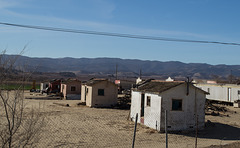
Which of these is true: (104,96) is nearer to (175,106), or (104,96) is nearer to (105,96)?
(105,96)

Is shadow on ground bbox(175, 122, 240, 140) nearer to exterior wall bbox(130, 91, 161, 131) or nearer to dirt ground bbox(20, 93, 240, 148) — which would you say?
Result: dirt ground bbox(20, 93, 240, 148)

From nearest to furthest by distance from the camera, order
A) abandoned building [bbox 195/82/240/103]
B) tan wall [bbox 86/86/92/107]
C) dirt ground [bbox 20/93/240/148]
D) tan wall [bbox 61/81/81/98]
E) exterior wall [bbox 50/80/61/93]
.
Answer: dirt ground [bbox 20/93/240/148] < tan wall [bbox 86/86/92/107] < abandoned building [bbox 195/82/240/103] < tan wall [bbox 61/81/81/98] < exterior wall [bbox 50/80/61/93]

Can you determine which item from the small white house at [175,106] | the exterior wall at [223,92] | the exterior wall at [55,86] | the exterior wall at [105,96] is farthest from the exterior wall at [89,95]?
the exterior wall at [55,86]

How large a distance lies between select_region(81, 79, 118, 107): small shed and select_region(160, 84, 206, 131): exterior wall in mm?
14825

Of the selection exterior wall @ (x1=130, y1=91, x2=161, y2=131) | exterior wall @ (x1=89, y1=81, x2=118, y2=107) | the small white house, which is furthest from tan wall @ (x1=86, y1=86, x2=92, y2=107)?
the small white house

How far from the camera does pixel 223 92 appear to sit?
37.2 metres

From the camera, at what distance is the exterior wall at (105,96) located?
99.4 ft

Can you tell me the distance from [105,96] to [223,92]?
58.3ft

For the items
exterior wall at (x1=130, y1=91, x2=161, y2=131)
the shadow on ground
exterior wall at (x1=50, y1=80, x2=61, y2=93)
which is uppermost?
exterior wall at (x1=50, y1=80, x2=61, y2=93)

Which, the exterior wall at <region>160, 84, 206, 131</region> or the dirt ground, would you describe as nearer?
the dirt ground

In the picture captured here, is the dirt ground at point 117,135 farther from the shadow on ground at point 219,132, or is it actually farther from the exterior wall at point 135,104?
the exterior wall at point 135,104

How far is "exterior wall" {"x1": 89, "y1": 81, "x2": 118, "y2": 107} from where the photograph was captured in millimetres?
30297

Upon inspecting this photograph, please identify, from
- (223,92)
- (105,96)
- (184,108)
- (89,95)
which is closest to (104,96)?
(105,96)

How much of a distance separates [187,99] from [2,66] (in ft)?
43.9
